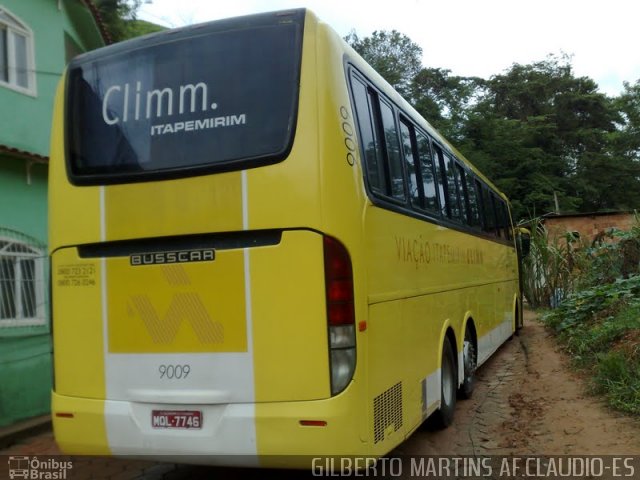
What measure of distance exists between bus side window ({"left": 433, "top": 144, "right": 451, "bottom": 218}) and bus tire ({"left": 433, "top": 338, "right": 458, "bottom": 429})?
1.38 m

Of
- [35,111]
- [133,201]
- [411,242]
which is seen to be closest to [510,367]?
[411,242]

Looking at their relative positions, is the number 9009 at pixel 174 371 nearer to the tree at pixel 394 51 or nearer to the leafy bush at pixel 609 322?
the leafy bush at pixel 609 322

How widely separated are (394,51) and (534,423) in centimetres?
4016

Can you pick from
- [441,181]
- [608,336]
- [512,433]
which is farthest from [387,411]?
[608,336]

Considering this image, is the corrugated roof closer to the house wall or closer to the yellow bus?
the house wall

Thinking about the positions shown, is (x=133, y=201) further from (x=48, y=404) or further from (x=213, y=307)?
(x=48, y=404)

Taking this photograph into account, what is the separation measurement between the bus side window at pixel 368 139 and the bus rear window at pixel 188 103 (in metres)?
0.61

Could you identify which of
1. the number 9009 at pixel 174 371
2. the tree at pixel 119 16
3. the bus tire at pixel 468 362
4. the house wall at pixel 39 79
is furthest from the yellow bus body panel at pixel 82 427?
the tree at pixel 119 16

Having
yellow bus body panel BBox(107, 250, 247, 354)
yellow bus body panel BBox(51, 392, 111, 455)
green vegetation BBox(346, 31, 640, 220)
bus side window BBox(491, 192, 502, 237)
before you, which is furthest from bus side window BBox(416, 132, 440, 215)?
green vegetation BBox(346, 31, 640, 220)

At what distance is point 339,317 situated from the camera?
3562 millimetres

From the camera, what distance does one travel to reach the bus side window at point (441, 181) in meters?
6.29

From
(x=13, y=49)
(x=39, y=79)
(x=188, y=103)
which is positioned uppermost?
(x=13, y=49)

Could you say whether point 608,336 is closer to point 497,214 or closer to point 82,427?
point 497,214

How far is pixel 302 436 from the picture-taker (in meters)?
3.49
